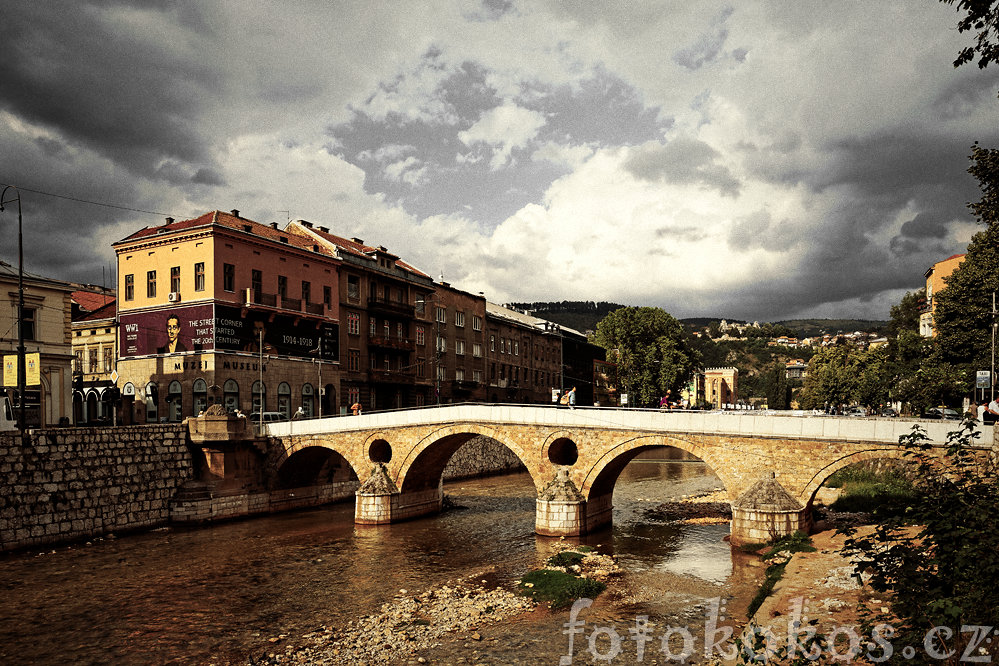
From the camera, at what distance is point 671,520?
31453 mm

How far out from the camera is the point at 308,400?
143ft

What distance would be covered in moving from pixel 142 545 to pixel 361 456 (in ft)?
34.2

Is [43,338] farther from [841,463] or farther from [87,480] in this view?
[841,463]

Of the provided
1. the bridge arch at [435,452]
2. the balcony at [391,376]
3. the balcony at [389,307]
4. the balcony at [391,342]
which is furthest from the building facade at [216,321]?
the bridge arch at [435,452]

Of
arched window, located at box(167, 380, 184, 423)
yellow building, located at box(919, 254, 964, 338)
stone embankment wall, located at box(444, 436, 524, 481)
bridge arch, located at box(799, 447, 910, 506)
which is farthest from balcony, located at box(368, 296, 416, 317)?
yellow building, located at box(919, 254, 964, 338)

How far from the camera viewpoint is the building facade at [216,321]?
3800cm

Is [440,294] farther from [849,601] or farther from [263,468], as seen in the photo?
[849,601]

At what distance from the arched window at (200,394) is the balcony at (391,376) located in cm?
1306

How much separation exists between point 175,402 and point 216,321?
5552 mm

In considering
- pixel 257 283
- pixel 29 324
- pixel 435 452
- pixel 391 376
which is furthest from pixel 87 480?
pixel 391 376

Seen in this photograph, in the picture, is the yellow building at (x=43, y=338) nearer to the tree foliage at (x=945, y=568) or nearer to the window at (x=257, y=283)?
the window at (x=257, y=283)

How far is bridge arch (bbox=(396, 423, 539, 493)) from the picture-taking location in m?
30.3

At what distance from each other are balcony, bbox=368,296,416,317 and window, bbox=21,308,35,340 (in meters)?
21.5

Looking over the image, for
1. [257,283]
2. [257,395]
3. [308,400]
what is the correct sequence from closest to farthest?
[257,395] < [257,283] < [308,400]
